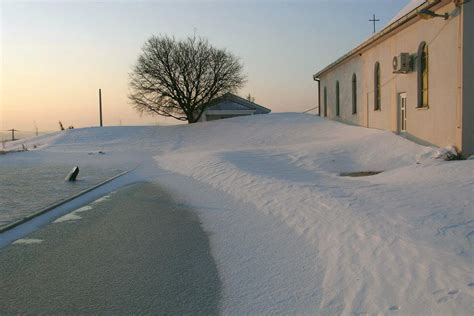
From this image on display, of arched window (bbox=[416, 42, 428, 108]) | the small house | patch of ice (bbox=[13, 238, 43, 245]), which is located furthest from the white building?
the small house

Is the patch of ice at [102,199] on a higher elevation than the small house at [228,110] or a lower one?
lower

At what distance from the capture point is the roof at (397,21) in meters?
14.9

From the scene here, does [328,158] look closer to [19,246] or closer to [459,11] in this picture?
[459,11]

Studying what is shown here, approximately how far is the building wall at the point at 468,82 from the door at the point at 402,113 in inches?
184

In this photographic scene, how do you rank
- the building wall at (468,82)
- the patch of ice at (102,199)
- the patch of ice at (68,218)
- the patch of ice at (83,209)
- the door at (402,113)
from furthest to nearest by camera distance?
the door at (402,113)
the building wall at (468,82)
the patch of ice at (102,199)
the patch of ice at (83,209)
the patch of ice at (68,218)

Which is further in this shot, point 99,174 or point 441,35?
point 99,174

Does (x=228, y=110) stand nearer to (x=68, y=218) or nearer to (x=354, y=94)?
(x=354, y=94)

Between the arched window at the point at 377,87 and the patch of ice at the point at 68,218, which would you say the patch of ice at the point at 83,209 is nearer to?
the patch of ice at the point at 68,218

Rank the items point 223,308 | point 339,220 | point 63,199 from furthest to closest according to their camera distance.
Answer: point 63,199, point 339,220, point 223,308

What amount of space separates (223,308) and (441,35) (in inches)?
517

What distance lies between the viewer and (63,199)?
10.1 metres

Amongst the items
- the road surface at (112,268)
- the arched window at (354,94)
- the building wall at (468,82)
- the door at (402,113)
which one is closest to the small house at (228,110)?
the arched window at (354,94)

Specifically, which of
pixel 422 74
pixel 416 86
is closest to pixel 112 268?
pixel 416 86

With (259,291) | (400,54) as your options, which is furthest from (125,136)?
(259,291)
